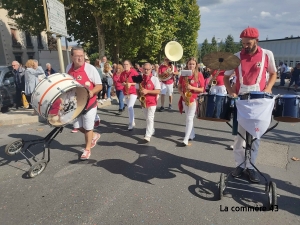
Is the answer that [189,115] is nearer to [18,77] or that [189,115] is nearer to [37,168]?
[37,168]

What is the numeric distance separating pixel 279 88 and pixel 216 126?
1318 cm

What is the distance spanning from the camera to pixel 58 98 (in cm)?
323

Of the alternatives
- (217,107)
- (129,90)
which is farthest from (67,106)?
(129,90)

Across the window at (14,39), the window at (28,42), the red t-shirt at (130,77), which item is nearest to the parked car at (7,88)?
the red t-shirt at (130,77)

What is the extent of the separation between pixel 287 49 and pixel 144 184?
49807mm

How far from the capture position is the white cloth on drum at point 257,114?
106 inches

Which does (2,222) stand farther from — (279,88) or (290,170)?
(279,88)

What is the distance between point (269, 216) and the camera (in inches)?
110

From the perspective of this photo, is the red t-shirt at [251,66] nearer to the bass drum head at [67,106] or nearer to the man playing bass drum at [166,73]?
the bass drum head at [67,106]

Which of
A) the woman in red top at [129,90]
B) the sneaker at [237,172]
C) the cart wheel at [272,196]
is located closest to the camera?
the cart wheel at [272,196]

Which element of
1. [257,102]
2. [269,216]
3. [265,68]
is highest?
[265,68]

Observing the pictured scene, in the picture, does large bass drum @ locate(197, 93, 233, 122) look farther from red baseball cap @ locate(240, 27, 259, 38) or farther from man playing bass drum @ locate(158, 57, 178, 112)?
man playing bass drum @ locate(158, 57, 178, 112)

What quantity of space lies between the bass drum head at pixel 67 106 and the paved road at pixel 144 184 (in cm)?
99

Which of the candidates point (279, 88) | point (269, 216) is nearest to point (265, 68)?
point (269, 216)
